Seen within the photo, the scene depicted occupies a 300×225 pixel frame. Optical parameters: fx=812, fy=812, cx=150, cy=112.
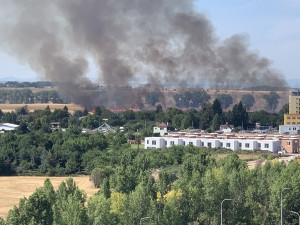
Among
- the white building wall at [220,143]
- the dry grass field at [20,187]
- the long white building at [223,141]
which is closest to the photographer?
the dry grass field at [20,187]

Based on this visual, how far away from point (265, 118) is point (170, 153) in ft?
115

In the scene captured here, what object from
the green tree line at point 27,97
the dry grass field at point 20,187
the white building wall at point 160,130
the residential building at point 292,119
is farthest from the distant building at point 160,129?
the green tree line at point 27,97

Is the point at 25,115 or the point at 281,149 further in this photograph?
the point at 25,115

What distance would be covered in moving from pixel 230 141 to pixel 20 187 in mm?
22924

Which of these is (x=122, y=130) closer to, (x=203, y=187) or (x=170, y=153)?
(x=170, y=153)

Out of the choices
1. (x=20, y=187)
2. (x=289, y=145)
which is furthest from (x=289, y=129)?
(x=20, y=187)

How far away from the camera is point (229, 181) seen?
34156mm

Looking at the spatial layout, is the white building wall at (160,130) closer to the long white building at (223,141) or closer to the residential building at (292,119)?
the long white building at (223,141)

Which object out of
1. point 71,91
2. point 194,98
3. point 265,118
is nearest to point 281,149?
point 265,118

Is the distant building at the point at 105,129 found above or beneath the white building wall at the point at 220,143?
above

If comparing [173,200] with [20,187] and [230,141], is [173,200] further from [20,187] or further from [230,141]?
[230,141]

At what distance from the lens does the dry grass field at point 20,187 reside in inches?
1683

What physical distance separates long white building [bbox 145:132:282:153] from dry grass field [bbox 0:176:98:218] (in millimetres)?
16387

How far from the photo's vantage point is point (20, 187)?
48.2 meters
